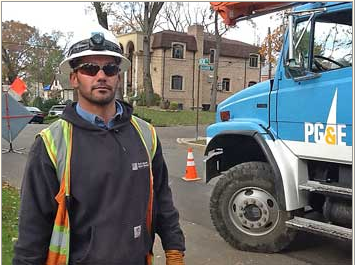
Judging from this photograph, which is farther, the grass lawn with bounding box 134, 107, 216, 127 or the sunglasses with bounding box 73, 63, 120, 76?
the grass lawn with bounding box 134, 107, 216, 127

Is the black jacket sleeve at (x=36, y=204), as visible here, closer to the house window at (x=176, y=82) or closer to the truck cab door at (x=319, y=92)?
the truck cab door at (x=319, y=92)

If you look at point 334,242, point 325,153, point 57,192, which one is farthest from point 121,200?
point 334,242

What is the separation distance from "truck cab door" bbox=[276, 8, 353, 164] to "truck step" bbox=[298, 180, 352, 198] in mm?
266

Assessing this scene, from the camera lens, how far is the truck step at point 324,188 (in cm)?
431

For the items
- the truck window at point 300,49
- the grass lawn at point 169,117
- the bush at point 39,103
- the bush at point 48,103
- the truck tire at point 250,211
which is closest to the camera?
the truck window at point 300,49

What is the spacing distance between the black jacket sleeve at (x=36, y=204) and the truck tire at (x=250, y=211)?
10.5 feet

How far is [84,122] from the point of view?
2225 millimetres

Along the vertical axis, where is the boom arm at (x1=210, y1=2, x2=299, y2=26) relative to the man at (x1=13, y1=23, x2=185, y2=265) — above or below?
above

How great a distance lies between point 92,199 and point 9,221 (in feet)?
12.9

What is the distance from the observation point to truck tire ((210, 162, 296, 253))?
4.89 m

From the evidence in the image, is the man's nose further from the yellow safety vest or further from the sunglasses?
the yellow safety vest

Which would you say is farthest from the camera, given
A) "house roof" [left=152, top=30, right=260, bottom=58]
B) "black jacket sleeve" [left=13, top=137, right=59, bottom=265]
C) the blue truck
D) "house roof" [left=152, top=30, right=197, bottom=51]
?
"house roof" [left=152, top=30, right=197, bottom=51]

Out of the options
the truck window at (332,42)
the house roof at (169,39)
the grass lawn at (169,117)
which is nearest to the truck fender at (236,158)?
the truck window at (332,42)

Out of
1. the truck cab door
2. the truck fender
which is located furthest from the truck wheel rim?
the truck cab door
